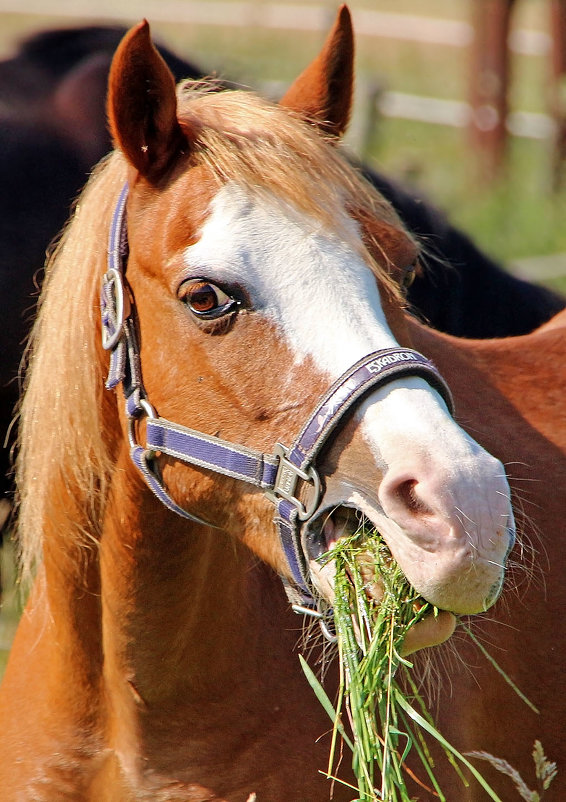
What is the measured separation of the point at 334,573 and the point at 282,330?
480mm

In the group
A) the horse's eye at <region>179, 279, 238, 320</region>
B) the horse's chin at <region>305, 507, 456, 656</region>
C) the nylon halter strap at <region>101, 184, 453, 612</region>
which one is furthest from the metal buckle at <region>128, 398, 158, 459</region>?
the horse's chin at <region>305, 507, 456, 656</region>

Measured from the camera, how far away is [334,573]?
203 centimetres

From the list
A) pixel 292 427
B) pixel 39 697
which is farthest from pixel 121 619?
pixel 292 427

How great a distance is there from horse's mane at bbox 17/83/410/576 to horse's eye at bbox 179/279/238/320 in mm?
227

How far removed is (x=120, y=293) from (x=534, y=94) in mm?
14471

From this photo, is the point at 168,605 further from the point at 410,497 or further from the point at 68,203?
the point at 68,203

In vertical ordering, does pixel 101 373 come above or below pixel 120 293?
below

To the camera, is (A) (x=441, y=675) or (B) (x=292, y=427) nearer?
(B) (x=292, y=427)

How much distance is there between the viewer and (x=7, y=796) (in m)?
2.47

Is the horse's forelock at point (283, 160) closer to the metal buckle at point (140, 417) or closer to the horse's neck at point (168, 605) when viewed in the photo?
the metal buckle at point (140, 417)

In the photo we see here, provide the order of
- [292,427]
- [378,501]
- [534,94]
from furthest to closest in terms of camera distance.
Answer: [534,94] < [292,427] < [378,501]

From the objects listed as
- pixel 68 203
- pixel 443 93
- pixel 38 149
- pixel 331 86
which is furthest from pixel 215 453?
pixel 443 93

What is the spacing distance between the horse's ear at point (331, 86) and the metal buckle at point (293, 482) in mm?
842

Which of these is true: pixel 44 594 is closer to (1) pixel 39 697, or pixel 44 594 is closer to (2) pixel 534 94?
(1) pixel 39 697
